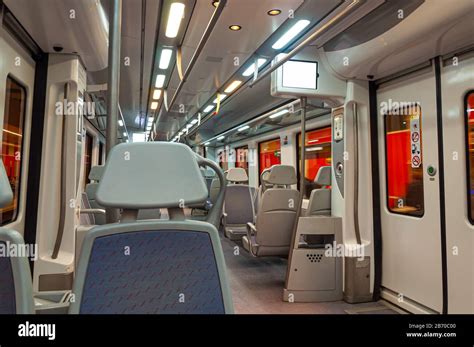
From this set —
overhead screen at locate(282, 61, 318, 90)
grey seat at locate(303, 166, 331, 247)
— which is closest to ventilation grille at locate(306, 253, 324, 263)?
grey seat at locate(303, 166, 331, 247)

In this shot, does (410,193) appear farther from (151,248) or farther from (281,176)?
(151,248)

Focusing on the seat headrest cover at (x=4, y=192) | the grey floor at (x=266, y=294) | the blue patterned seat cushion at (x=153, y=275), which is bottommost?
the grey floor at (x=266, y=294)

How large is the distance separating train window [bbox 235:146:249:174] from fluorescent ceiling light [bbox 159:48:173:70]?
16.0 ft

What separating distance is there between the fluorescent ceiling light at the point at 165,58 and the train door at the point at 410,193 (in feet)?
7.55

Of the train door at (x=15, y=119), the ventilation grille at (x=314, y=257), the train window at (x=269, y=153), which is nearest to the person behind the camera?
the train door at (x=15, y=119)

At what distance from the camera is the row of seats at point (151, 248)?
3.45 ft

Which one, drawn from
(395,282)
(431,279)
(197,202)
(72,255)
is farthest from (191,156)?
(395,282)

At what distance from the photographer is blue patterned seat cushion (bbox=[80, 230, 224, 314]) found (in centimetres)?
106

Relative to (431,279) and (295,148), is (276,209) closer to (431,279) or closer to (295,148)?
(431,279)

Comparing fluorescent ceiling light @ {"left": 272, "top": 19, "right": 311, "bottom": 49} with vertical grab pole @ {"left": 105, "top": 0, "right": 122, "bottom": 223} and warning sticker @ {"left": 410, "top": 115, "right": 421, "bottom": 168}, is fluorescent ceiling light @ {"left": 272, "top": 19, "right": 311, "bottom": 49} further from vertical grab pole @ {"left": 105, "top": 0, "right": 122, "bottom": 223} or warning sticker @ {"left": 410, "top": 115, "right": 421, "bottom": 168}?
vertical grab pole @ {"left": 105, "top": 0, "right": 122, "bottom": 223}

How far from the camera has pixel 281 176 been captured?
13.1 feet

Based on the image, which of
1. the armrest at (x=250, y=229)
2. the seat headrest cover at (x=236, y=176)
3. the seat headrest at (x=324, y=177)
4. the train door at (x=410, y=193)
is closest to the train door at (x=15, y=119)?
the armrest at (x=250, y=229)

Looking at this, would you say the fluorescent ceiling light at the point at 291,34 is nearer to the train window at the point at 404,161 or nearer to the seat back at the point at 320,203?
the train window at the point at 404,161
